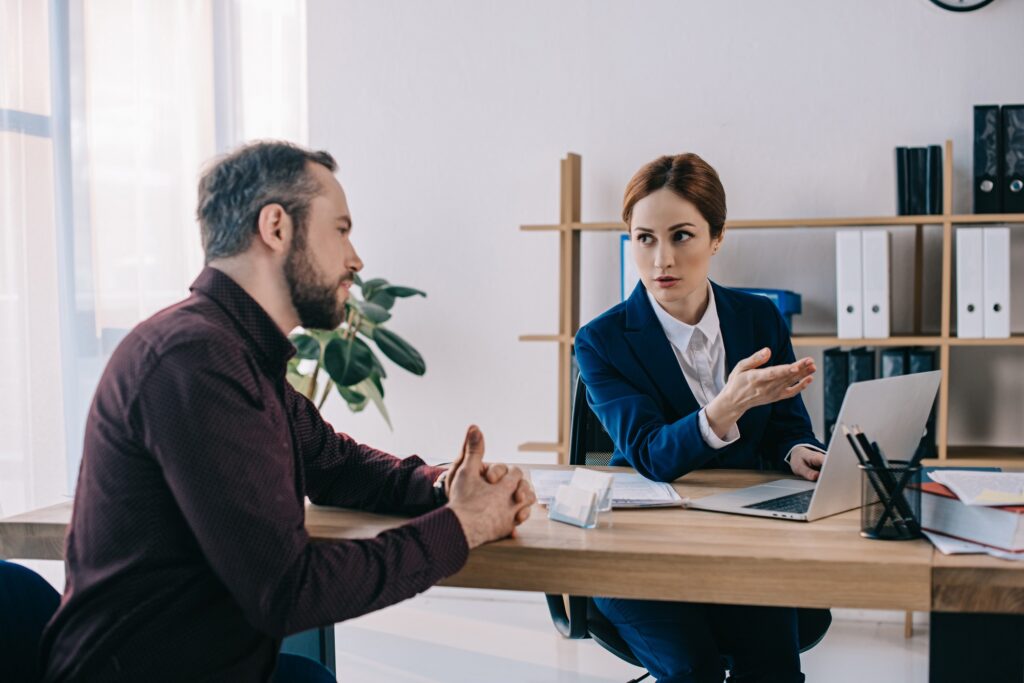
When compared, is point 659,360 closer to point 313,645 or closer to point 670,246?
point 670,246

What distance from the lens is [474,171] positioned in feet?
12.3

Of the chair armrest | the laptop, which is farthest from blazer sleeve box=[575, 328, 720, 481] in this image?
the chair armrest

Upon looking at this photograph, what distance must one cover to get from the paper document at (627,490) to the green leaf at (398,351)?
66.6 inches

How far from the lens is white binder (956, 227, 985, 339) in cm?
314

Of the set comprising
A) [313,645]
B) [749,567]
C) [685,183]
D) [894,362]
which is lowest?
[313,645]

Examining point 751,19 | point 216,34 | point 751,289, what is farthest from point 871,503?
point 216,34

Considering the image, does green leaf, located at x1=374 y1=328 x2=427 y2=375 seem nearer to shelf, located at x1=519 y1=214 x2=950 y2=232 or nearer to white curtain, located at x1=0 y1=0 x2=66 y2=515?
shelf, located at x1=519 y1=214 x2=950 y2=232

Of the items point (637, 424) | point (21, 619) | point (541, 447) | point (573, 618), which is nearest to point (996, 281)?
point (541, 447)

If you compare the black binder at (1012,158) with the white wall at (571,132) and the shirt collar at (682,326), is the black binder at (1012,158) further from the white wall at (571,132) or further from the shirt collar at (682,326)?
the shirt collar at (682,326)

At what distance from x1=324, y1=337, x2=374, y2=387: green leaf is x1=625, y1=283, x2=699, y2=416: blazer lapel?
151 cm

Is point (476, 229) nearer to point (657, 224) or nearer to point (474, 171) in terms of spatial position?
point (474, 171)

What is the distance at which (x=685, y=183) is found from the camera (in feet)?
6.69

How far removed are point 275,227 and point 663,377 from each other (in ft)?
3.07

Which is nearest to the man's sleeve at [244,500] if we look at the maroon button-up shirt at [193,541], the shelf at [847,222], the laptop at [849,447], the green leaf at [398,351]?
the maroon button-up shirt at [193,541]
